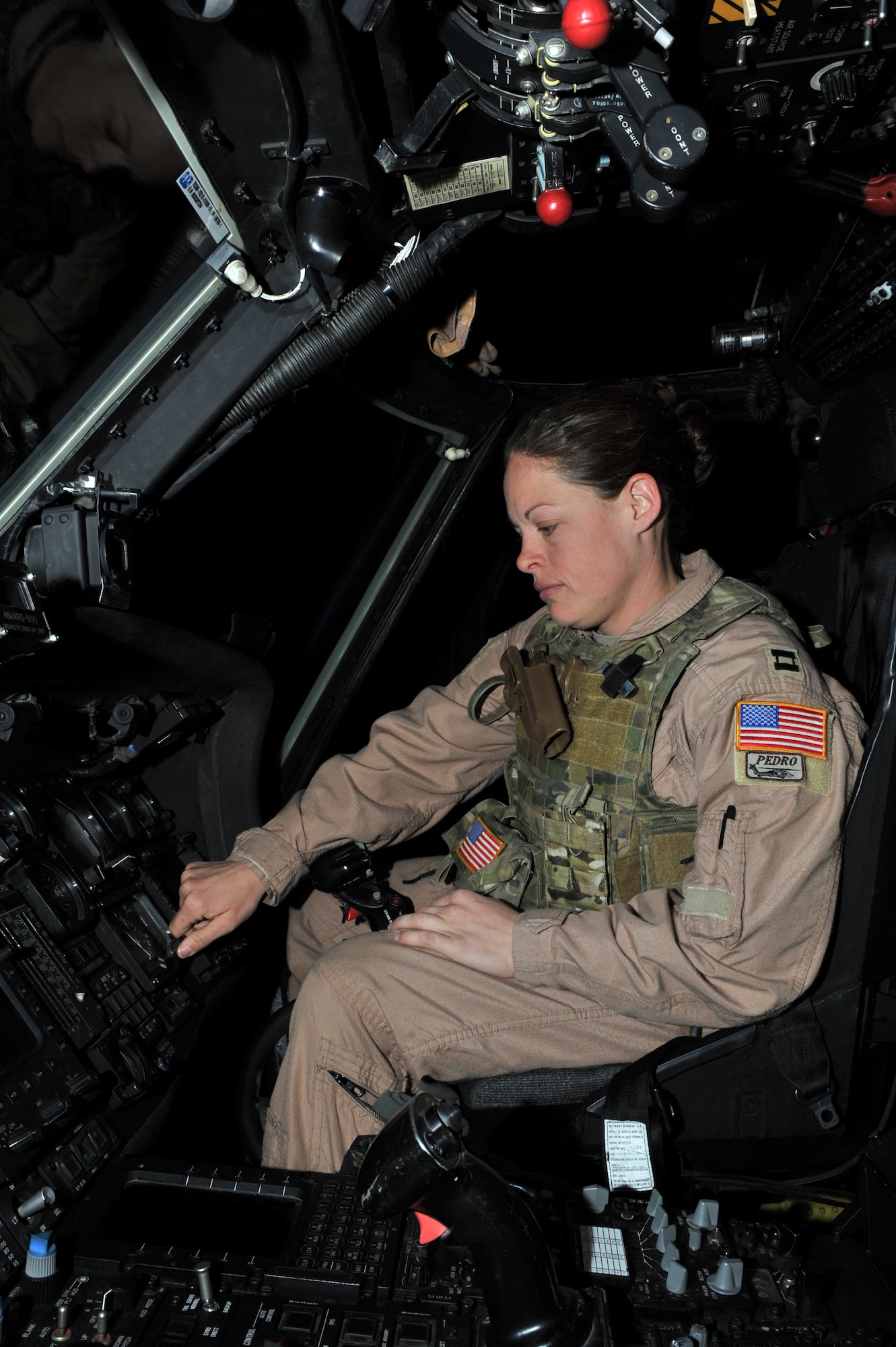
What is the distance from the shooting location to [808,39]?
1.75 m

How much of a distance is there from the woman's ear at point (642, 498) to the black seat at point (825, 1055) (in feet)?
1.31

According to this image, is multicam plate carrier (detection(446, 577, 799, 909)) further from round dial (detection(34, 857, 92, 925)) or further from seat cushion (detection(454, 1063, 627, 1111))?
round dial (detection(34, 857, 92, 925))

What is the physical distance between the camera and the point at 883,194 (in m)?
2.14

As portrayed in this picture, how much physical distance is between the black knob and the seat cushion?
1.74 metres

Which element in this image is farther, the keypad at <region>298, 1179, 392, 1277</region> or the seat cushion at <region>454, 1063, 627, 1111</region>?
the seat cushion at <region>454, 1063, 627, 1111</region>

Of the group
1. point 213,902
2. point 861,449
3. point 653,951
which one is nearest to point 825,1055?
point 653,951

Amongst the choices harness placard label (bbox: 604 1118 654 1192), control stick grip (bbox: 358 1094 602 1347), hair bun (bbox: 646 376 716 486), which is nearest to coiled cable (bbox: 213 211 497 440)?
hair bun (bbox: 646 376 716 486)

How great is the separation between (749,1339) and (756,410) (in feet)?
7.73

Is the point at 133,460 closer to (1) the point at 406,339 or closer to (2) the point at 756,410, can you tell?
(1) the point at 406,339

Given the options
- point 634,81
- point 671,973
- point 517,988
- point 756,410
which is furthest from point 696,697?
point 756,410

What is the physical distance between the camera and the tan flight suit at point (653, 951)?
4.31 ft

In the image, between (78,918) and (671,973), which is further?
(78,918)

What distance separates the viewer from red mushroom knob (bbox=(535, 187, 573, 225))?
67.4 inches

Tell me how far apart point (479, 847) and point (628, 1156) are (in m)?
0.61
